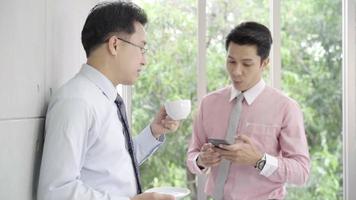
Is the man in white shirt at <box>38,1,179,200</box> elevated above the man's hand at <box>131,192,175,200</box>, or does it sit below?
above

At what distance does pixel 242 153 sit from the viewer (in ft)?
5.13

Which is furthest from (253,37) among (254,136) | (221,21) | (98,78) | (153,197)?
(153,197)

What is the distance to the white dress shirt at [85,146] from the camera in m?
1.01

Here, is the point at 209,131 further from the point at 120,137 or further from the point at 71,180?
the point at 71,180

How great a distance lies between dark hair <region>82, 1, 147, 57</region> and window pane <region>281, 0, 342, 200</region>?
1291mm

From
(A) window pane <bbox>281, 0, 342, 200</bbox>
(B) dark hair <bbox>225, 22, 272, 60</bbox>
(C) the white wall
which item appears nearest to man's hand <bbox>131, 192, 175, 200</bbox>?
(C) the white wall

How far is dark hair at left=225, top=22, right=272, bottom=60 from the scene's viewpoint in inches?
67.6

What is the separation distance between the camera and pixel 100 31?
49.3 inches

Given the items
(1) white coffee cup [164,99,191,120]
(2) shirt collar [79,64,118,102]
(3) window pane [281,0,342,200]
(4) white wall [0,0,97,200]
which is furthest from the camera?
(3) window pane [281,0,342,200]

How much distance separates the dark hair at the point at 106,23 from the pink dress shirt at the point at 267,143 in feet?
2.31

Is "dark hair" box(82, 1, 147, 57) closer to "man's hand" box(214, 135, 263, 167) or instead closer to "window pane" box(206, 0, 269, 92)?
"man's hand" box(214, 135, 263, 167)

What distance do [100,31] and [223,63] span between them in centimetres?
121

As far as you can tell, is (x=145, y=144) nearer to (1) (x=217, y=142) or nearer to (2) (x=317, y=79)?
(1) (x=217, y=142)

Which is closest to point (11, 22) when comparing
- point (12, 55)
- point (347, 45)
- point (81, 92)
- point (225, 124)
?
point (12, 55)
